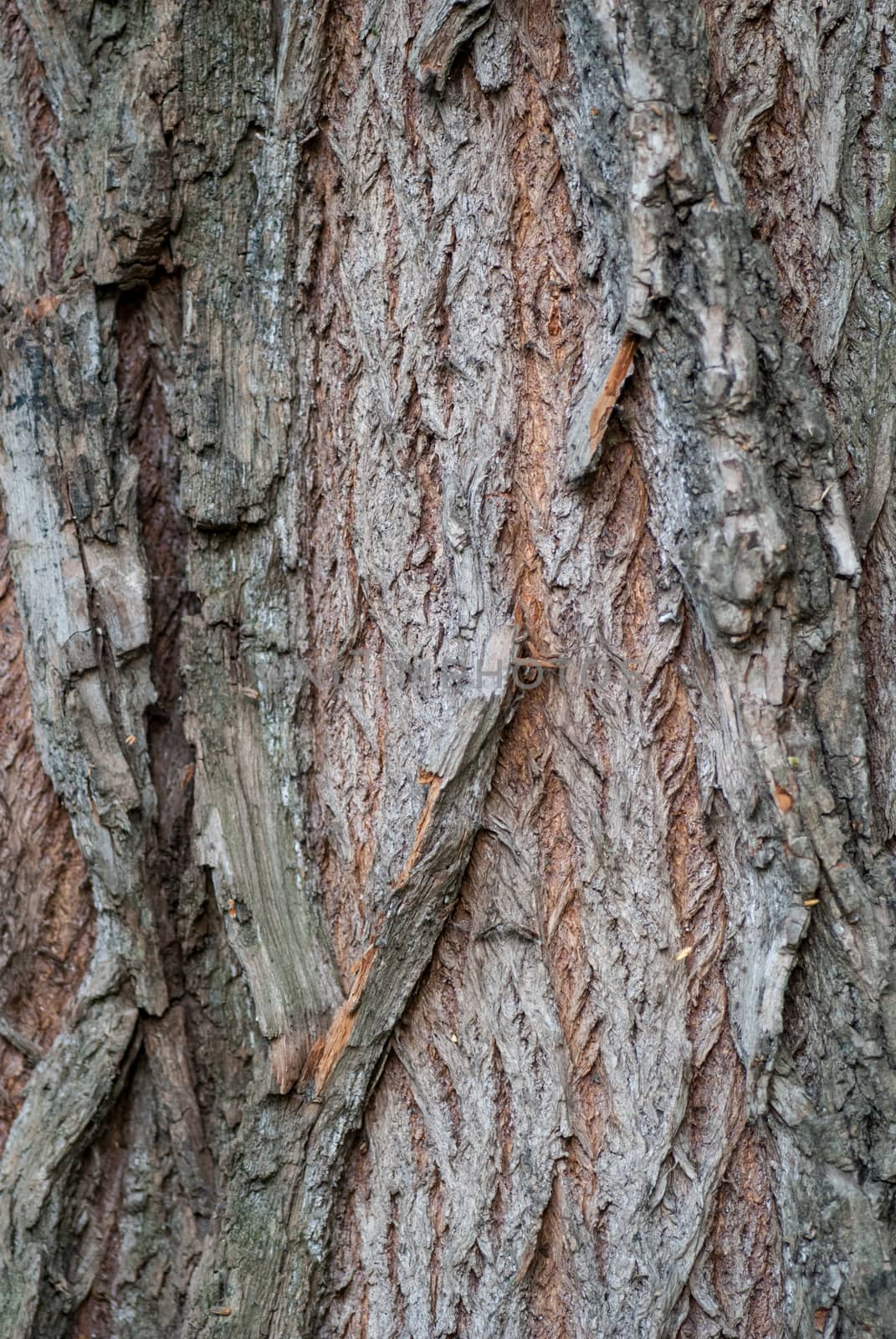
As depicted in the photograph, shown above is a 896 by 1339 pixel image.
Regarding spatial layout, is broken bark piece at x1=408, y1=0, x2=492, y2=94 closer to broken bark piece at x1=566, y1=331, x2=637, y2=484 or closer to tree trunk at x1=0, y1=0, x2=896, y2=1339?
tree trunk at x1=0, y1=0, x2=896, y2=1339

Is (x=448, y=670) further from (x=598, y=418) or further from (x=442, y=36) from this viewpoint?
(x=442, y=36)

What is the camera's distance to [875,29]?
1.64 m

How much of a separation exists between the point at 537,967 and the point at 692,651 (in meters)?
0.55

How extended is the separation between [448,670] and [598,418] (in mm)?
456

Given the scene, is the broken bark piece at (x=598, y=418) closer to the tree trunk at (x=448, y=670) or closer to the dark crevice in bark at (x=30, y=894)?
the tree trunk at (x=448, y=670)

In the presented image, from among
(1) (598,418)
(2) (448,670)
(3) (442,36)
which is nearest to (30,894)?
(2) (448,670)

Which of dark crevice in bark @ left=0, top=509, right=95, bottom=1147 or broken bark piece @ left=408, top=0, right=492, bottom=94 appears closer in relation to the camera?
broken bark piece @ left=408, top=0, right=492, bottom=94

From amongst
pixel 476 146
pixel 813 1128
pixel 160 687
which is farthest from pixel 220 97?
pixel 813 1128

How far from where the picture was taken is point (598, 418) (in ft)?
5.03

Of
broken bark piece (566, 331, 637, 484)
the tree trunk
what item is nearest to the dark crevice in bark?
the tree trunk

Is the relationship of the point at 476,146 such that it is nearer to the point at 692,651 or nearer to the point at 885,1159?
the point at 692,651

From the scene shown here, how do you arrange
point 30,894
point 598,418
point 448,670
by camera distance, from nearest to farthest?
1. point 598,418
2. point 448,670
3. point 30,894

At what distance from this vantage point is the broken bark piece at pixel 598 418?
151 centimetres

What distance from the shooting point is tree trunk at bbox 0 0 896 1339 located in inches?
59.6
